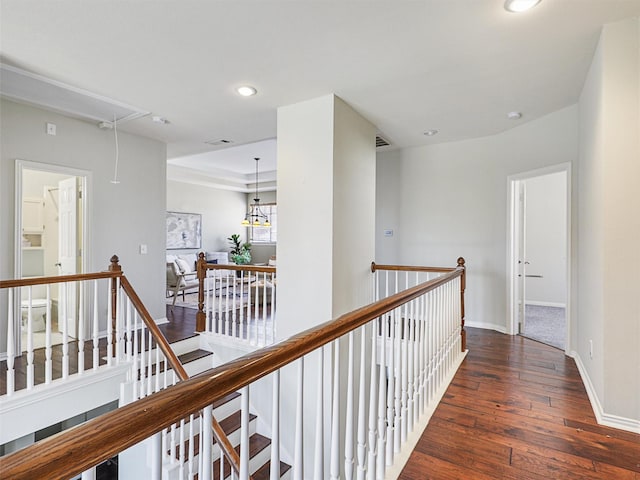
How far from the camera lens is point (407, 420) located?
80.4 inches

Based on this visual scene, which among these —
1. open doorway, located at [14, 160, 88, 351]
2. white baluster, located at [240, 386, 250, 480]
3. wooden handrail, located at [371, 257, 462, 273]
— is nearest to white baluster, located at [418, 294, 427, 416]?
wooden handrail, located at [371, 257, 462, 273]

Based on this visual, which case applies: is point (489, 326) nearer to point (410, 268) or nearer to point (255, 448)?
point (410, 268)

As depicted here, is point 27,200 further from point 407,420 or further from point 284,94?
point 407,420

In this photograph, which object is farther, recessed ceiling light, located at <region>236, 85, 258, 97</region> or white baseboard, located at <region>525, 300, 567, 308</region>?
white baseboard, located at <region>525, 300, 567, 308</region>

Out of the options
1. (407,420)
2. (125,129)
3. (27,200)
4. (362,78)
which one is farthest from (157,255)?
(407,420)

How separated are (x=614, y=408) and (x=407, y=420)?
1.41 meters

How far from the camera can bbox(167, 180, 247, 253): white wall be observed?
328 inches

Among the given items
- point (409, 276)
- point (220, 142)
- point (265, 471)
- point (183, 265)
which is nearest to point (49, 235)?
point (183, 265)

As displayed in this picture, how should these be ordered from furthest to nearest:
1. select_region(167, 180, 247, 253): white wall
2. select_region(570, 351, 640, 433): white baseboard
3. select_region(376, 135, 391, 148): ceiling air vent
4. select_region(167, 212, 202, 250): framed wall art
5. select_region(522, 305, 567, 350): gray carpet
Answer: select_region(167, 180, 247, 253): white wall
select_region(167, 212, 202, 250): framed wall art
select_region(376, 135, 391, 148): ceiling air vent
select_region(522, 305, 567, 350): gray carpet
select_region(570, 351, 640, 433): white baseboard

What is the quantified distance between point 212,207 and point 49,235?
4.16m

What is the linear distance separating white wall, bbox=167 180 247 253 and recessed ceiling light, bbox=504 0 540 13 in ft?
25.2

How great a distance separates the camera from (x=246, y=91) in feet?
10.6

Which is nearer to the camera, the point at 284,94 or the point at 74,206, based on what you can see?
the point at 284,94

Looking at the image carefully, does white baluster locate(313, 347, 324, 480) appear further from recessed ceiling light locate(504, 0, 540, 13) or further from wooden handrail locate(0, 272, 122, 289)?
wooden handrail locate(0, 272, 122, 289)
